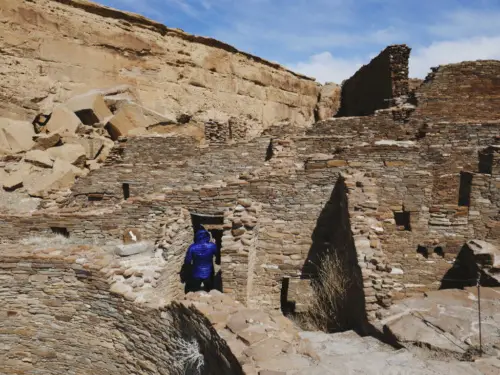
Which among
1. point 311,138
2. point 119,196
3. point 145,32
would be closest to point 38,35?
point 145,32

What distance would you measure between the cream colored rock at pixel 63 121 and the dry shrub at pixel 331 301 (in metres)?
10.2

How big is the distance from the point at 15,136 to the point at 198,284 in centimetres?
892

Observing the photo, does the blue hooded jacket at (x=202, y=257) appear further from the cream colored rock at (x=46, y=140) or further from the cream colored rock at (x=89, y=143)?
the cream colored rock at (x=46, y=140)

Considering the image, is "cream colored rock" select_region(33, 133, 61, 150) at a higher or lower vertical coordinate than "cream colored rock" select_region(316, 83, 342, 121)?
lower

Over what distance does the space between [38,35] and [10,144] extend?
607 cm

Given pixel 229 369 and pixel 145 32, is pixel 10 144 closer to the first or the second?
pixel 145 32

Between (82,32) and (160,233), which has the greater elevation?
(82,32)

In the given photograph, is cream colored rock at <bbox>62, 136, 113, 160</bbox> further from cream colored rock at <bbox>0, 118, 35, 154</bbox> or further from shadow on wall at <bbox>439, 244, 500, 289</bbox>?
shadow on wall at <bbox>439, 244, 500, 289</bbox>

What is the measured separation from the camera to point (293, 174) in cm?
694

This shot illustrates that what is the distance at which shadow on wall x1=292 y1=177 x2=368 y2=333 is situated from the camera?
16.1 feet

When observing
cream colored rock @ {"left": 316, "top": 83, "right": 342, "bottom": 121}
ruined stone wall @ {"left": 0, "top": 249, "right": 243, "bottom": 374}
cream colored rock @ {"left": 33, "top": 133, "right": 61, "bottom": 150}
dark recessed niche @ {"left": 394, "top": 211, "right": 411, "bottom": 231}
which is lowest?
ruined stone wall @ {"left": 0, "top": 249, "right": 243, "bottom": 374}

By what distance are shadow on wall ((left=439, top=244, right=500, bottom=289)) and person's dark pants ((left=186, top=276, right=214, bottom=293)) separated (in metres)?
3.98

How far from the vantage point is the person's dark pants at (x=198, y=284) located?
6.33 m

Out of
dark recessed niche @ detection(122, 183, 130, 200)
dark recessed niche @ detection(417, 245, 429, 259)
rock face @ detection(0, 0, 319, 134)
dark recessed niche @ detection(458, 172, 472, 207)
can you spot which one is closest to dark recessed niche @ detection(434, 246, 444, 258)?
dark recessed niche @ detection(417, 245, 429, 259)
